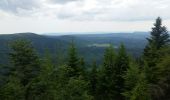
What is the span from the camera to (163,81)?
36.3m

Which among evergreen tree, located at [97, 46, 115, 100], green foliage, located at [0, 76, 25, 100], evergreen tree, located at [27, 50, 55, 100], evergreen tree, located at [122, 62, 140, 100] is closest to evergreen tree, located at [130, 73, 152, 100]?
evergreen tree, located at [122, 62, 140, 100]

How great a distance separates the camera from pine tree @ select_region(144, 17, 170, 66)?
43.0 meters

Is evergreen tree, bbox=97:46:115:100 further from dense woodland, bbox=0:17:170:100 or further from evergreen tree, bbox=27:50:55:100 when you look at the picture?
evergreen tree, bbox=27:50:55:100

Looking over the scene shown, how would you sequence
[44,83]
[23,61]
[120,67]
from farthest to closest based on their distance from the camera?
→ [120,67] < [44,83] < [23,61]

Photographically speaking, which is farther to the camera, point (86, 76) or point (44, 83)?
point (86, 76)

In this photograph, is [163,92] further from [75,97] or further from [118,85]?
[75,97]

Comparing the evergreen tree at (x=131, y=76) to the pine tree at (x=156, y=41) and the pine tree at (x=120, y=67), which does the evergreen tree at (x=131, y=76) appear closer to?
the pine tree at (x=120, y=67)

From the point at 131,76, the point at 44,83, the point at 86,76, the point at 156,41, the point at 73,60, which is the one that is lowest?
the point at 86,76

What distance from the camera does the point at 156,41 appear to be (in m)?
48.0

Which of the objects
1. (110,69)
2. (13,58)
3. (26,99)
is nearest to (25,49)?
(13,58)

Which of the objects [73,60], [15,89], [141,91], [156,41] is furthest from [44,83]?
[156,41]

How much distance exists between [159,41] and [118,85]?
9.39m

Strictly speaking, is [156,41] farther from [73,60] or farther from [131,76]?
[73,60]

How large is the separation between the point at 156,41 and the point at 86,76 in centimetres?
1048
